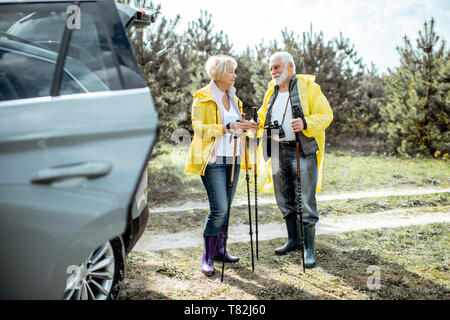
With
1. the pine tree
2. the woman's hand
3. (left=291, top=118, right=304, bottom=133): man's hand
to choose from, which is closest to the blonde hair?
the woman's hand

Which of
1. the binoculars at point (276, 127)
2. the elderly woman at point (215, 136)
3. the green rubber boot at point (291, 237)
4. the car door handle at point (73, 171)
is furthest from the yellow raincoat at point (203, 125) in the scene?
the car door handle at point (73, 171)

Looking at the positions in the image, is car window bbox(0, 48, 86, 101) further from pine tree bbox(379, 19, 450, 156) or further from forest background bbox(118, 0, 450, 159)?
pine tree bbox(379, 19, 450, 156)

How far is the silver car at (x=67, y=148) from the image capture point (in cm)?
177

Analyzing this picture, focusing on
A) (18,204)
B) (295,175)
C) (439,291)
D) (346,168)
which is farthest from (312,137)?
(346,168)

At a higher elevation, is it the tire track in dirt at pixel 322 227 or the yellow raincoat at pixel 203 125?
the yellow raincoat at pixel 203 125

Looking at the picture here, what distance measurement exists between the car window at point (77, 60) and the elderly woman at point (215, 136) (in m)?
1.32

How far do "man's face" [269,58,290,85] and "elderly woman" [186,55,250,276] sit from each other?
0.49m

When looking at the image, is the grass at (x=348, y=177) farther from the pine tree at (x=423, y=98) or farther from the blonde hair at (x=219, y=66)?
the blonde hair at (x=219, y=66)

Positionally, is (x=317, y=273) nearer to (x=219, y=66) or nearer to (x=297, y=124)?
(x=297, y=124)

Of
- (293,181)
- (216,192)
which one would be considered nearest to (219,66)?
(216,192)

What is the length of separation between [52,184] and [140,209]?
1161 mm

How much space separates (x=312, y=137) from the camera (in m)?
3.75
